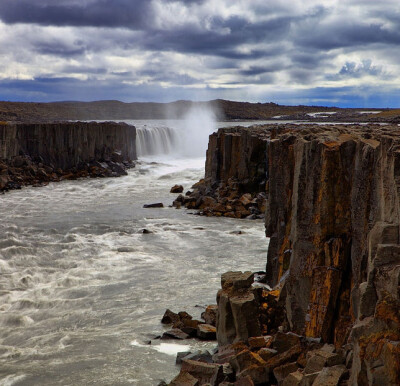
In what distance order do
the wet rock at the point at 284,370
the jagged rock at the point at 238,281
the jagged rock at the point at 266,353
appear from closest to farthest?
1. the wet rock at the point at 284,370
2. the jagged rock at the point at 266,353
3. the jagged rock at the point at 238,281

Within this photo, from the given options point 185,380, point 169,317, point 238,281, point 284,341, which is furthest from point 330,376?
point 169,317

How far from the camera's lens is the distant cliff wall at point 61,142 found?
3828 cm

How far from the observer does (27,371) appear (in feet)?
30.5

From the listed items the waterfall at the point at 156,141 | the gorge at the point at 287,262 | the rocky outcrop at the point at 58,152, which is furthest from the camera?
the waterfall at the point at 156,141

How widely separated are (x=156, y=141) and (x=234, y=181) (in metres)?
30.5

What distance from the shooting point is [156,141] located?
5638 cm

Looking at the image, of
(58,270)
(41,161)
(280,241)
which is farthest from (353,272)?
(41,161)

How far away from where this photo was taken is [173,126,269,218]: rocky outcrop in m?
24.4

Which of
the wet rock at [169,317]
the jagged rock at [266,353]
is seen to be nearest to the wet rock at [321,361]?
the jagged rock at [266,353]

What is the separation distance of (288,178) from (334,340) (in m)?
4.92

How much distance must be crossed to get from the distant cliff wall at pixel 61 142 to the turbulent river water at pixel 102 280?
10688mm

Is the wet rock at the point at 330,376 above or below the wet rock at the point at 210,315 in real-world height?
above

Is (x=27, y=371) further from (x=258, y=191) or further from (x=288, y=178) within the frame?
(x=258, y=191)

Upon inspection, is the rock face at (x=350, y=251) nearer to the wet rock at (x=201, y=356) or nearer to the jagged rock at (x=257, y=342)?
the jagged rock at (x=257, y=342)
